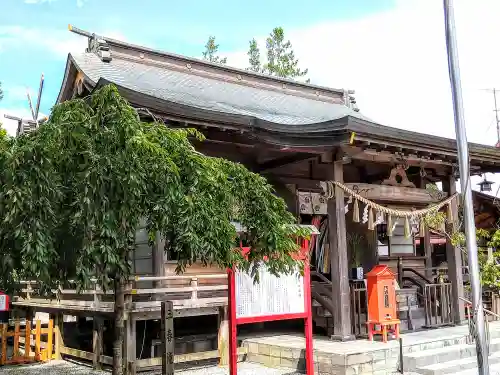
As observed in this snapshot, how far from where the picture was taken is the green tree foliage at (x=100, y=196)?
4.96 m

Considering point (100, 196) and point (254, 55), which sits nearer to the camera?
point (100, 196)

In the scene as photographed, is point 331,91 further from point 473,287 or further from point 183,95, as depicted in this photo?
point 473,287

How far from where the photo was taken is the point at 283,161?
1205 cm

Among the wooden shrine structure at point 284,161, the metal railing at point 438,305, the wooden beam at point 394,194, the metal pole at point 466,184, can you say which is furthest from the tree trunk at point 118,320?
the metal railing at point 438,305

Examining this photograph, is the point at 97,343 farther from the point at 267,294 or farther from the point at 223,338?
the point at 267,294

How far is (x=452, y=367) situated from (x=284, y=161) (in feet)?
17.4

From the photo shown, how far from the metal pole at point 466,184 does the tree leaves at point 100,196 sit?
3.51 m

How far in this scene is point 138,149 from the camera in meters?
5.13

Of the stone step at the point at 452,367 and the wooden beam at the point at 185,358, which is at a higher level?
the wooden beam at the point at 185,358

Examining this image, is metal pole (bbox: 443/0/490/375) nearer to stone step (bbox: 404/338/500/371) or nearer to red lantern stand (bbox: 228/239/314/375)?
stone step (bbox: 404/338/500/371)

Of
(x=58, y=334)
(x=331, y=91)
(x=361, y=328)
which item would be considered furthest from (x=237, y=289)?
(x=331, y=91)

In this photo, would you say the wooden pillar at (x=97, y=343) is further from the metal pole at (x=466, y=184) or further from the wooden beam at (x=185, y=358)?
the metal pole at (x=466, y=184)

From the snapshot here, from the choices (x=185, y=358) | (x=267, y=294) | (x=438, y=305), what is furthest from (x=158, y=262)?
(x=438, y=305)

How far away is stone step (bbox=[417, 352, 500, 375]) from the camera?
8.89m
